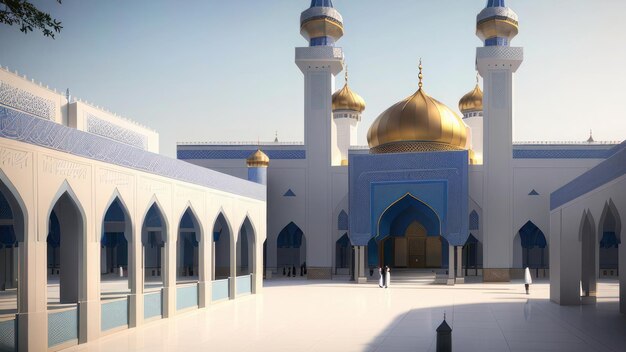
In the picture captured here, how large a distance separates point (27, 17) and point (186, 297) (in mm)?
8026

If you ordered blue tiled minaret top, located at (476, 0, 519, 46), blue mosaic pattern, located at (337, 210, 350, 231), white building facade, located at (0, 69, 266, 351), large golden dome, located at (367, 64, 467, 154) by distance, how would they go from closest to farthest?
white building facade, located at (0, 69, 266, 351), large golden dome, located at (367, 64, 467, 154), blue tiled minaret top, located at (476, 0, 519, 46), blue mosaic pattern, located at (337, 210, 350, 231)

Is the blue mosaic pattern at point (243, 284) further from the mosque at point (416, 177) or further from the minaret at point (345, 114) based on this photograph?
the minaret at point (345, 114)

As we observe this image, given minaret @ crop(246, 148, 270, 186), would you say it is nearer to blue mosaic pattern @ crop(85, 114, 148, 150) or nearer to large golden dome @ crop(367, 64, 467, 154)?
large golden dome @ crop(367, 64, 467, 154)

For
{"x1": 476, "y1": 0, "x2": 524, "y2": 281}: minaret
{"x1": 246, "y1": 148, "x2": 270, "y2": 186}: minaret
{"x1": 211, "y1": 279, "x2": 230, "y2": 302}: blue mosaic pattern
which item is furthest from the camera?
{"x1": 476, "y1": 0, "x2": 524, "y2": 281}: minaret

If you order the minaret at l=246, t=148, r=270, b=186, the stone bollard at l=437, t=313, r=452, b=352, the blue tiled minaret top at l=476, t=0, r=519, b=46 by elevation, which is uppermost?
the blue tiled minaret top at l=476, t=0, r=519, b=46

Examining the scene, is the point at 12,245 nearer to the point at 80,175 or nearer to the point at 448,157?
the point at 80,175

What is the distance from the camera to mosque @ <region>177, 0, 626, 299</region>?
20953 millimetres

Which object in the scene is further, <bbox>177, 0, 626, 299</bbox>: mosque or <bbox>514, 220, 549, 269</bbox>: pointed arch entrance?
<bbox>514, 220, 549, 269</bbox>: pointed arch entrance

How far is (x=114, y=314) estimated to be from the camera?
1035cm

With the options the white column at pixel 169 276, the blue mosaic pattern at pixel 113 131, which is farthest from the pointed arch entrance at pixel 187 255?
the white column at pixel 169 276

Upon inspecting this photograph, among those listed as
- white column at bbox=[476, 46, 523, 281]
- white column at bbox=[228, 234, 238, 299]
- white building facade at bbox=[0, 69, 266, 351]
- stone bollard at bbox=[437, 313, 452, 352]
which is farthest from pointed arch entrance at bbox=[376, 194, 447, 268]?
stone bollard at bbox=[437, 313, 452, 352]

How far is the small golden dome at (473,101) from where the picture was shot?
27.5 metres

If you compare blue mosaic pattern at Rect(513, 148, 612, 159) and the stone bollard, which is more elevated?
blue mosaic pattern at Rect(513, 148, 612, 159)

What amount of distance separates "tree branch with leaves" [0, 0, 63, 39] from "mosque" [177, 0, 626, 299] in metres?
14.8
